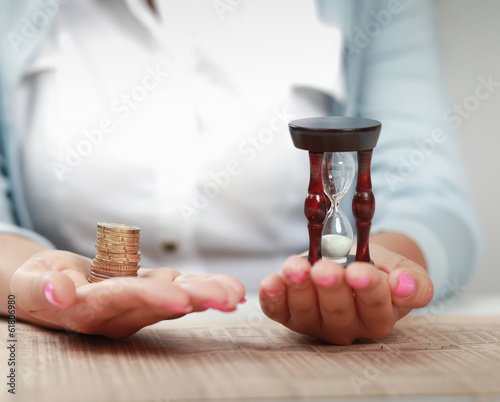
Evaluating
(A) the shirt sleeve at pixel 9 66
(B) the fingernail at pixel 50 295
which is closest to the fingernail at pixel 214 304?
(B) the fingernail at pixel 50 295

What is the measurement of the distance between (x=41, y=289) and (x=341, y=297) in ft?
1.52

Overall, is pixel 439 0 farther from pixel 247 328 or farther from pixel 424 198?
pixel 247 328

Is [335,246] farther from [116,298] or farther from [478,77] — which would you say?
[478,77]

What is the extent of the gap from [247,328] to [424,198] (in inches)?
27.4

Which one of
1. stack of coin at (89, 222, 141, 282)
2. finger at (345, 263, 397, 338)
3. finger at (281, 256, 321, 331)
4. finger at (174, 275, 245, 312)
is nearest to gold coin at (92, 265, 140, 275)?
stack of coin at (89, 222, 141, 282)

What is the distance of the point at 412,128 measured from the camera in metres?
1.83

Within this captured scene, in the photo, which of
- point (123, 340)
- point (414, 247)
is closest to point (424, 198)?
point (414, 247)

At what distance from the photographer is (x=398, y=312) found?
1135mm

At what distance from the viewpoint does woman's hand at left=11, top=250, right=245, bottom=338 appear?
0.97 metres

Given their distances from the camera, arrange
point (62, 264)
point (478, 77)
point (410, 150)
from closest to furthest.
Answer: point (62, 264) < point (410, 150) < point (478, 77)

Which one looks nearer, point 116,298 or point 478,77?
point 116,298

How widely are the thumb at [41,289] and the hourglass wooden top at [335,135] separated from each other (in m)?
0.44

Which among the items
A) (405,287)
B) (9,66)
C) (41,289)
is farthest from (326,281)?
(9,66)

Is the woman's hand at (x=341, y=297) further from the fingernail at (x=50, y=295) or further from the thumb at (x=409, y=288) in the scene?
the fingernail at (x=50, y=295)
